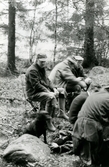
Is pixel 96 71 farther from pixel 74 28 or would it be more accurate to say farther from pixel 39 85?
pixel 39 85

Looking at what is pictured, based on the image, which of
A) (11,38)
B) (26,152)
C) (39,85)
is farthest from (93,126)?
(11,38)

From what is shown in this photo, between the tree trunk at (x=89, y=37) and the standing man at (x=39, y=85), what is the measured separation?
31.0 feet

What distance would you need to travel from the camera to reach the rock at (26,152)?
5.28 m

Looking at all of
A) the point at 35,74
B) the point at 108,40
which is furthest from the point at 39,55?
the point at 108,40

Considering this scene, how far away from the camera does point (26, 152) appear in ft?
17.4

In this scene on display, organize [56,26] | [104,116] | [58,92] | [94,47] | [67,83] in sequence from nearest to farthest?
[104,116] < [58,92] < [67,83] < [56,26] < [94,47]

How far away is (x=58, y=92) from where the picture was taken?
787 cm

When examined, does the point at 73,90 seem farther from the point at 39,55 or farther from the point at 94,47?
the point at 94,47

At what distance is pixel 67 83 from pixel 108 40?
33.4 ft

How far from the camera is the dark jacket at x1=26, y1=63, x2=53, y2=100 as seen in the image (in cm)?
723

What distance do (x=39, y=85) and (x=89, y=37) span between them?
10.8 metres

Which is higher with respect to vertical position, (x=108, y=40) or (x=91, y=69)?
(x=108, y=40)

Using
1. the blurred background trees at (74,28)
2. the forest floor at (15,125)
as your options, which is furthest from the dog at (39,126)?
the blurred background trees at (74,28)

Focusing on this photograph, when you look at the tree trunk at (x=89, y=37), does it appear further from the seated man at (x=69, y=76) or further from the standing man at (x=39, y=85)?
the standing man at (x=39, y=85)
